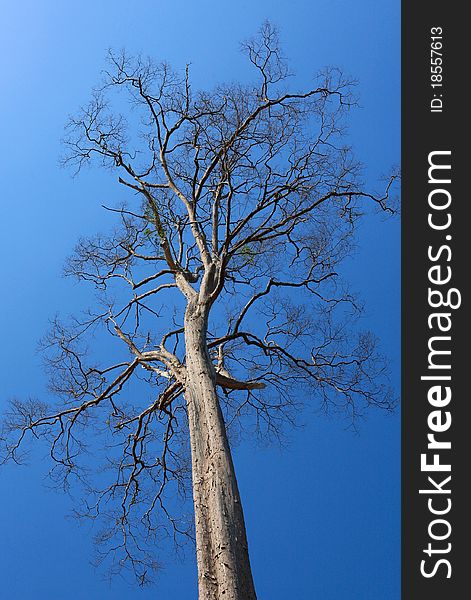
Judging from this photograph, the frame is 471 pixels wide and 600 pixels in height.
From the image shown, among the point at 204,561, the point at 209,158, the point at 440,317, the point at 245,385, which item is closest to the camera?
the point at 204,561

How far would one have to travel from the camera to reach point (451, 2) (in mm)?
4922

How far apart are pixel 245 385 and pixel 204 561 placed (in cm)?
259

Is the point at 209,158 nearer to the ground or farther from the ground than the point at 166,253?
farther from the ground

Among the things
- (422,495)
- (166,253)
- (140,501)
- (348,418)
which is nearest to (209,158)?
(166,253)

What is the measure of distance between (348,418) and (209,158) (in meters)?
3.53

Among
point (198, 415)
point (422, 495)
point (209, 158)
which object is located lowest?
point (422, 495)

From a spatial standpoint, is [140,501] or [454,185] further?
[140,501]

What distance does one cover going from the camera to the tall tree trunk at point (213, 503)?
4.09 metres

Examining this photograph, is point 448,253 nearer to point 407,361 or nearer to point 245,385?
point 407,361

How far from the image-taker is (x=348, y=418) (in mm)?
7754

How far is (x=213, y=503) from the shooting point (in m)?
4.48

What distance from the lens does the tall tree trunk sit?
4.09 m

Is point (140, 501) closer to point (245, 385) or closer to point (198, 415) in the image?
point (245, 385)

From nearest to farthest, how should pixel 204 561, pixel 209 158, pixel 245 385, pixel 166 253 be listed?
pixel 204 561 < pixel 245 385 < pixel 166 253 < pixel 209 158
